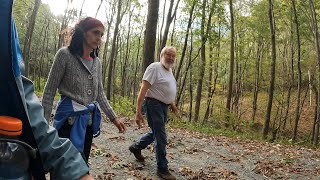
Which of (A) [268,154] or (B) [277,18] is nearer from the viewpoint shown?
(A) [268,154]

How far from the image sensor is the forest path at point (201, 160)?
19.1ft

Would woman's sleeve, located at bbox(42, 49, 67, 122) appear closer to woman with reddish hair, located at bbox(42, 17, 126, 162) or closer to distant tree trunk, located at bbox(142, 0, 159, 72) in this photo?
woman with reddish hair, located at bbox(42, 17, 126, 162)

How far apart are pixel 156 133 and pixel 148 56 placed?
670 cm

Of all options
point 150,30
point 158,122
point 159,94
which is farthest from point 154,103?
point 150,30

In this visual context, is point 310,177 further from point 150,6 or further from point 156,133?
point 150,6

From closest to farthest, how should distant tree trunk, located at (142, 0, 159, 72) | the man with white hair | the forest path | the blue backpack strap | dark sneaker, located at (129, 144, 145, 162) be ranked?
the blue backpack strap → the man with white hair → the forest path → dark sneaker, located at (129, 144, 145, 162) → distant tree trunk, located at (142, 0, 159, 72)

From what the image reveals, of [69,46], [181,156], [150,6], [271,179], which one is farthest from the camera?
[150,6]

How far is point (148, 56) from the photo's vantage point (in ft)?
38.0

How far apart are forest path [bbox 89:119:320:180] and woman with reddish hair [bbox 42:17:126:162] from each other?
8.12 feet

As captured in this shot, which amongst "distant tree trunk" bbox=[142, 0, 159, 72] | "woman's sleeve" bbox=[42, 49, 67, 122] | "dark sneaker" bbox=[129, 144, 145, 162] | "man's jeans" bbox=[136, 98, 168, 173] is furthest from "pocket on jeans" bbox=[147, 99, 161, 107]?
"distant tree trunk" bbox=[142, 0, 159, 72]

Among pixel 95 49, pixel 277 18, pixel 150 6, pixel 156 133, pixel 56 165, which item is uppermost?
pixel 277 18

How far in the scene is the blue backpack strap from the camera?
97 cm

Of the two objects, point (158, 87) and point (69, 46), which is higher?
point (69, 46)

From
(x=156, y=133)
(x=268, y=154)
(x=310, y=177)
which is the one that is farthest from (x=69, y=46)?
(x=268, y=154)
